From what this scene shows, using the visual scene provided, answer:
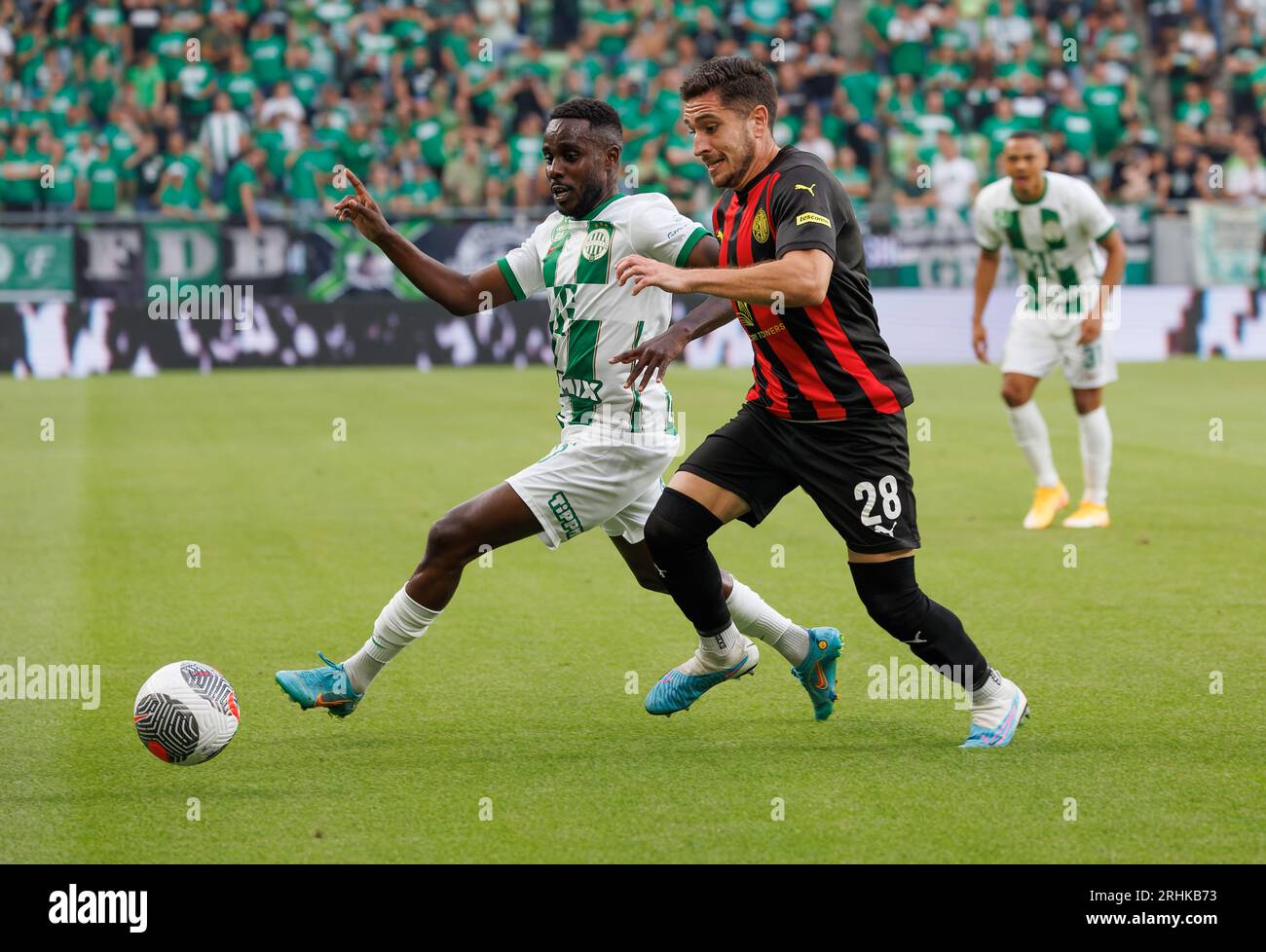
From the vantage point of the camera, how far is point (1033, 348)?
10.8m

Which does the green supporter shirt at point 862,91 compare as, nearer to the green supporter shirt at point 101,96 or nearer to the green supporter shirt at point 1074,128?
the green supporter shirt at point 1074,128

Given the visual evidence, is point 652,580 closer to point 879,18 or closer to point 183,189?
point 183,189

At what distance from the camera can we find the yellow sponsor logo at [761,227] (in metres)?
5.32

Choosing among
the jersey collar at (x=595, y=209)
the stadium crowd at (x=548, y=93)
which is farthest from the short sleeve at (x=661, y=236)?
the stadium crowd at (x=548, y=93)

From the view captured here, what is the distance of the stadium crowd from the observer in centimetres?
2367

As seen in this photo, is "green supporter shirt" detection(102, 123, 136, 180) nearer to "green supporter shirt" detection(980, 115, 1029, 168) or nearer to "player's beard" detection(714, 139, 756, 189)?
"green supporter shirt" detection(980, 115, 1029, 168)

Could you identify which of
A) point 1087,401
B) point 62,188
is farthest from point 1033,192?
point 62,188

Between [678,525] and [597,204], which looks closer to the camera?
[678,525]

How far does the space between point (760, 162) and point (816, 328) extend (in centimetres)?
55

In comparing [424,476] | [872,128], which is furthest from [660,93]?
[424,476]

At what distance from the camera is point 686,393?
18719mm

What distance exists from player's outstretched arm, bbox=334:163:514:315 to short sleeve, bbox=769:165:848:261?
122 centimetres

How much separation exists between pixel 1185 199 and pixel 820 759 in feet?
72.1

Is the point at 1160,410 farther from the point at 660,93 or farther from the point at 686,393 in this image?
the point at 660,93
